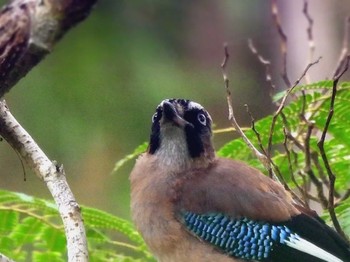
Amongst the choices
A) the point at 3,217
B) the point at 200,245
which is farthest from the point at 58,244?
the point at 200,245

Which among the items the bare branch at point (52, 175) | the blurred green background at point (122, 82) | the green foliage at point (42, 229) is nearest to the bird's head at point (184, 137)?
the green foliage at point (42, 229)

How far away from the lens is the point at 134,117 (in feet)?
34.7

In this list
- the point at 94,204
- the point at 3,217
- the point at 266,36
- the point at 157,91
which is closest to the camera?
the point at 3,217

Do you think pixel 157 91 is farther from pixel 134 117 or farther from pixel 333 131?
pixel 333 131

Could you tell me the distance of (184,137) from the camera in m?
3.95

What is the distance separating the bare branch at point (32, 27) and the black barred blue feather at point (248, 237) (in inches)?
59.6

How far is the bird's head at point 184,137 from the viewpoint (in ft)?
12.6

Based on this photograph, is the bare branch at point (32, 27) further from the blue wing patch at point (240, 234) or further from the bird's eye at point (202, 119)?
the bird's eye at point (202, 119)

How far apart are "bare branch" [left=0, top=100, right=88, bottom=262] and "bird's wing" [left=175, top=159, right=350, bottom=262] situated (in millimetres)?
612

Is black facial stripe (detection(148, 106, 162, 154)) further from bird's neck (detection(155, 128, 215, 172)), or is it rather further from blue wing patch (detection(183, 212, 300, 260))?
blue wing patch (detection(183, 212, 300, 260))

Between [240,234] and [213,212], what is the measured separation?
0.44ft

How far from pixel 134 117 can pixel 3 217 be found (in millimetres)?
6828

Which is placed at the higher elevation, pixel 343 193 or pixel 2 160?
pixel 2 160

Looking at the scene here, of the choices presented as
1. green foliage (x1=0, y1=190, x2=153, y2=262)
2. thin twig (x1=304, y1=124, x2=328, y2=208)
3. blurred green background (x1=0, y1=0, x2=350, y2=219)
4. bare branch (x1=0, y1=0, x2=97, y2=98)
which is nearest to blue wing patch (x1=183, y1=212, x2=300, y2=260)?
thin twig (x1=304, y1=124, x2=328, y2=208)
